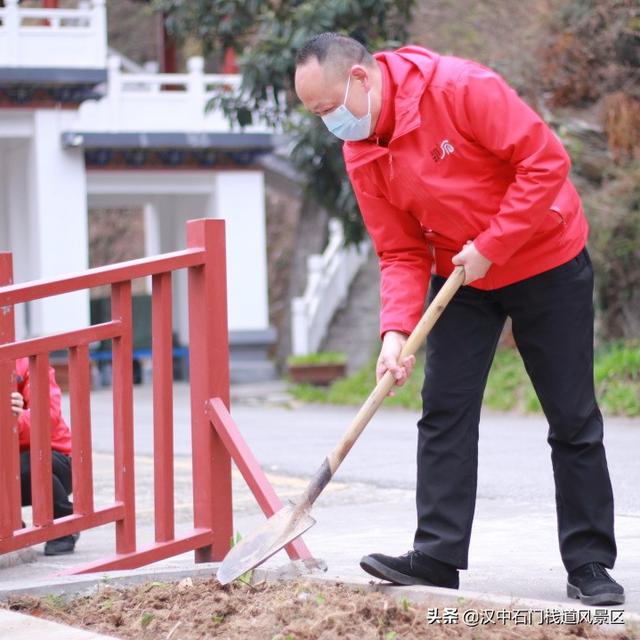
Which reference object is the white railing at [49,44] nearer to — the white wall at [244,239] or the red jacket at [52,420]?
the white wall at [244,239]

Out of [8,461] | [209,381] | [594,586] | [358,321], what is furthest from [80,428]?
[358,321]

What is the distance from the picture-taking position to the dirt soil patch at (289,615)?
3.21 metres

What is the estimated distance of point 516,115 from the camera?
139 inches

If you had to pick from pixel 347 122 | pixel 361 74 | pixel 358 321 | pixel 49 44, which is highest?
pixel 49 44

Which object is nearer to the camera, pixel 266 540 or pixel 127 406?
pixel 266 540

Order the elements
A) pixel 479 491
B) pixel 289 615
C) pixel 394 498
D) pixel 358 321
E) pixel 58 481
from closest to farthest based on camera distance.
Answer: pixel 289 615 < pixel 58 481 < pixel 394 498 < pixel 479 491 < pixel 358 321

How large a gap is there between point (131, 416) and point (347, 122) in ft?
4.21

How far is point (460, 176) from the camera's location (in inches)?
144

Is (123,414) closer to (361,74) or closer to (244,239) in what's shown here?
(361,74)

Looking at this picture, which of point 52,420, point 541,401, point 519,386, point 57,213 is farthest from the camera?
point 57,213

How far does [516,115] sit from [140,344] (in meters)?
15.8

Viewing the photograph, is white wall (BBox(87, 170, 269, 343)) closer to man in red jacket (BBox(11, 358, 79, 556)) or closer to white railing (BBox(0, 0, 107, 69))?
white railing (BBox(0, 0, 107, 69))

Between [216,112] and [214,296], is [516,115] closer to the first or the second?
[214,296]

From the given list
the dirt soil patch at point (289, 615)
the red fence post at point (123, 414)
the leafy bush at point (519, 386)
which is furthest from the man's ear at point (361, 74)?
the leafy bush at point (519, 386)
